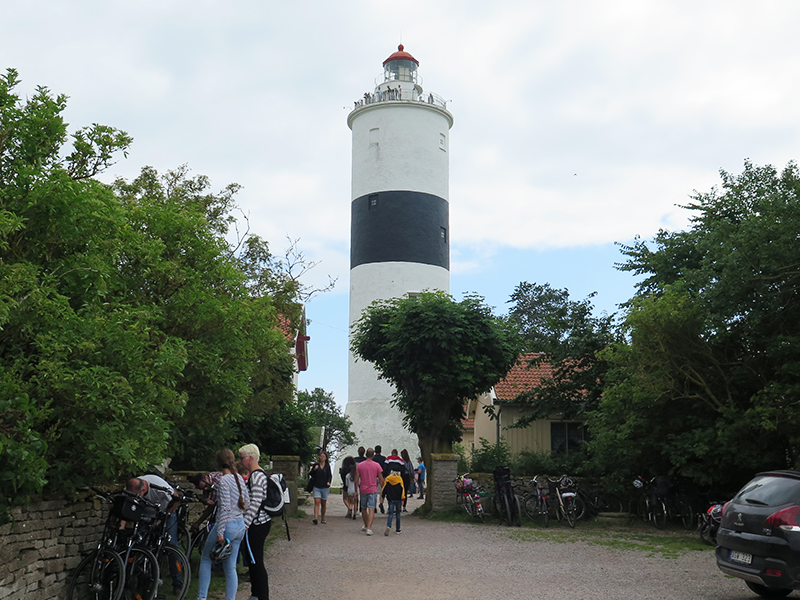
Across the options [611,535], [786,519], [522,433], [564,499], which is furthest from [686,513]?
[522,433]

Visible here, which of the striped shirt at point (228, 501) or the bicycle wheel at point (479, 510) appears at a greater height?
the striped shirt at point (228, 501)

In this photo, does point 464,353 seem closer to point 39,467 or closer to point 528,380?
point 528,380

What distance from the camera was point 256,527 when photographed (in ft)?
28.1

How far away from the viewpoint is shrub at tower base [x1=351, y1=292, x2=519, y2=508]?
22.8 m

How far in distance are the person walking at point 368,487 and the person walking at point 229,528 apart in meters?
8.17

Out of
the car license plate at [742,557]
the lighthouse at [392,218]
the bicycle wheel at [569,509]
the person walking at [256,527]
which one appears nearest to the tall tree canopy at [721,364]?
the bicycle wheel at [569,509]

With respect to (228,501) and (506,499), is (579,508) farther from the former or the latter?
(228,501)

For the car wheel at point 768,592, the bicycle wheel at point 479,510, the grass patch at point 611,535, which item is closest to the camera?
the car wheel at point 768,592

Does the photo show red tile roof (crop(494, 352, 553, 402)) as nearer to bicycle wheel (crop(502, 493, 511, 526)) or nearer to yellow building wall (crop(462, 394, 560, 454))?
yellow building wall (crop(462, 394, 560, 454))

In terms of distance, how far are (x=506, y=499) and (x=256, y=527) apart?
11239mm

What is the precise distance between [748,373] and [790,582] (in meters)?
8.13

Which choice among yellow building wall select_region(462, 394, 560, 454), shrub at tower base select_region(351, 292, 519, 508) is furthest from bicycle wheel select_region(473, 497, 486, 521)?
yellow building wall select_region(462, 394, 560, 454)

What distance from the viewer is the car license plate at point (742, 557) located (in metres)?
8.81

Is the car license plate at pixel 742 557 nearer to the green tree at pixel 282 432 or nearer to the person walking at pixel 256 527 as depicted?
the person walking at pixel 256 527
